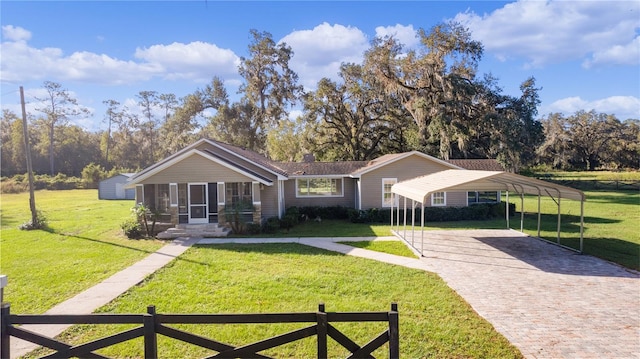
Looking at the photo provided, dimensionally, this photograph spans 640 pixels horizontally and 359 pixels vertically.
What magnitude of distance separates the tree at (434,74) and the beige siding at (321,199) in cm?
913

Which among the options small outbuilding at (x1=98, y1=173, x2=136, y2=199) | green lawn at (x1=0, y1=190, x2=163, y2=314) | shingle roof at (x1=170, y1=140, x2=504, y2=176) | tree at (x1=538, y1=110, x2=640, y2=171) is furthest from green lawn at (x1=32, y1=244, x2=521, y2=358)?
tree at (x1=538, y1=110, x2=640, y2=171)

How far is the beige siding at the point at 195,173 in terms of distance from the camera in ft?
55.5

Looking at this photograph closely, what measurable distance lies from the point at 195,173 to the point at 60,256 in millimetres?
6296

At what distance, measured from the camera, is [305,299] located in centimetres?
756

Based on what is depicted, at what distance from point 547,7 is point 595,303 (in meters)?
11.1

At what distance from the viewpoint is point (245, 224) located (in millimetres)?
16641

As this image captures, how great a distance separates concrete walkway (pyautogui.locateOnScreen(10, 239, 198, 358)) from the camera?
5.96 metres

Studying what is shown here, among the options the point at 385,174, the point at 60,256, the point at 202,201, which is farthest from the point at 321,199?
the point at 60,256

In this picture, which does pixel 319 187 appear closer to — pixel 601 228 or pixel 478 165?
pixel 478 165

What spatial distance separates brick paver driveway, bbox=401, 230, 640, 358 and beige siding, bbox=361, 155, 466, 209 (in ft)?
25.0

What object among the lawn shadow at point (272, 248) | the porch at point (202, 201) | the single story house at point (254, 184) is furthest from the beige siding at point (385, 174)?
the lawn shadow at point (272, 248)

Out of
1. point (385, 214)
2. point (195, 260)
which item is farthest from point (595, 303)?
point (385, 214)

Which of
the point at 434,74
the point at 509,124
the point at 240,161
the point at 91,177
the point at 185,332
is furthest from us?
the point at 91,177

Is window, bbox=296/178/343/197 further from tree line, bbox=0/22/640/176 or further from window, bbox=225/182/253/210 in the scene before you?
tree line, bbox=0/22/640/176
